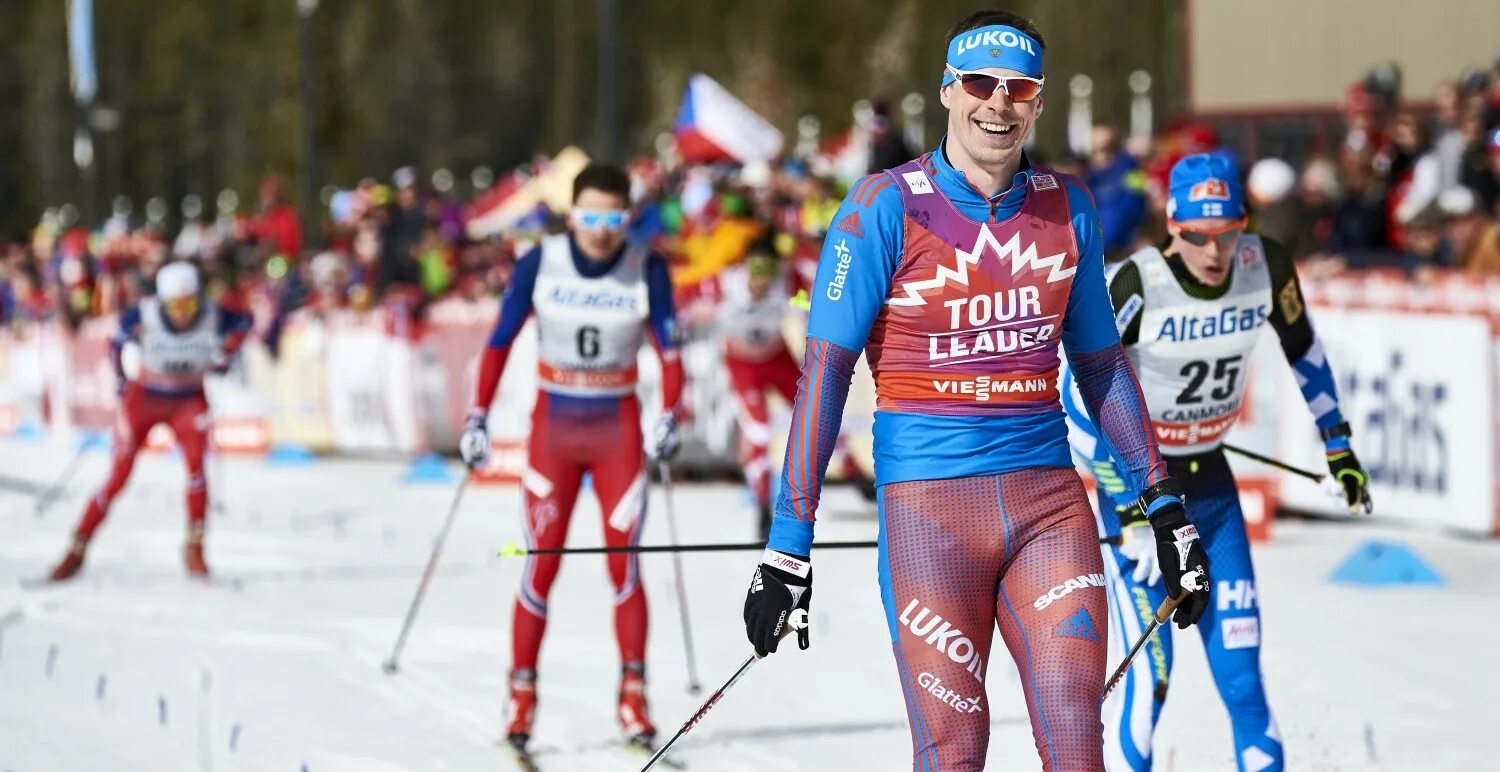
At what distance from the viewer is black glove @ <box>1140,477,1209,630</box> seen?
5043 mm

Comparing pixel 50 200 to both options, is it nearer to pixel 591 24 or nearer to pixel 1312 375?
pixel 591 24

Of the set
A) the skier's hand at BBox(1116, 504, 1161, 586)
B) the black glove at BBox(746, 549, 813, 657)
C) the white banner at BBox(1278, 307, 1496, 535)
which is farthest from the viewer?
the white banner at BBox(1278, 307, 1496, 535)

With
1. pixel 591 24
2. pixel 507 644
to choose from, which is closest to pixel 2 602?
pixel 507 644

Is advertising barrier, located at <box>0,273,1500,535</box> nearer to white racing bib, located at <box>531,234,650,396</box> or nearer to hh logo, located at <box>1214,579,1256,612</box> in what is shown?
white racing bib, located at <box>531,234,650,396</box>

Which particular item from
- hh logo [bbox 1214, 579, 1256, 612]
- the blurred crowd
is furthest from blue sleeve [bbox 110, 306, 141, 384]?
hh logo [bbox 1214, 579, 1256, 612]

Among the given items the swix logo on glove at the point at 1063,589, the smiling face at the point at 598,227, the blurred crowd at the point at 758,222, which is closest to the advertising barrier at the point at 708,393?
the blurred crowd at the point at 758,222

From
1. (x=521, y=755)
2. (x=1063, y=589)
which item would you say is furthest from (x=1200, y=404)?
(x=521, y=755)

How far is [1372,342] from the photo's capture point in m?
13.6

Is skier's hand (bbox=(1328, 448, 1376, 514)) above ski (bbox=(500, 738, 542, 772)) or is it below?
above

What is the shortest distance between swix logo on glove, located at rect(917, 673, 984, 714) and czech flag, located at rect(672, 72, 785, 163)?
1925cm

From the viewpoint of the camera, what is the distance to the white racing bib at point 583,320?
8.55 metres

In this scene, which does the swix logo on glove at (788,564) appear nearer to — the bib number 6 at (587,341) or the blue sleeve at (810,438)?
the blue sleeve at (810,438)

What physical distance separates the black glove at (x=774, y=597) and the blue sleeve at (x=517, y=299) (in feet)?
12.4

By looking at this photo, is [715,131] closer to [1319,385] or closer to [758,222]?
[758,222]
